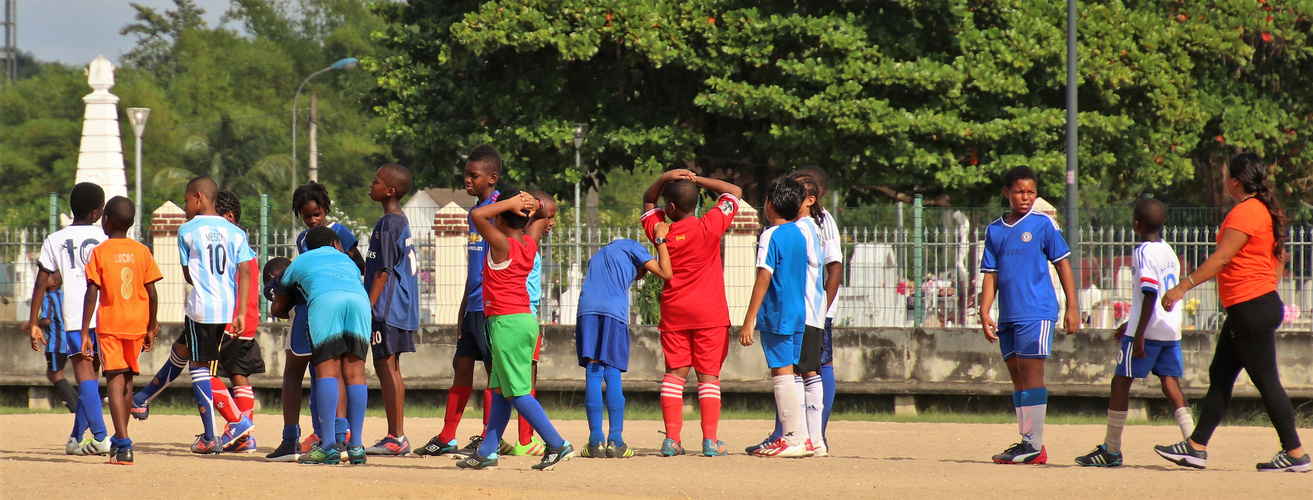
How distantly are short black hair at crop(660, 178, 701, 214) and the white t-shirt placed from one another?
12.0 feet

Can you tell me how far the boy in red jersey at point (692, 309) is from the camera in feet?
24.5

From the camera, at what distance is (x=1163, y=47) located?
60.3ft

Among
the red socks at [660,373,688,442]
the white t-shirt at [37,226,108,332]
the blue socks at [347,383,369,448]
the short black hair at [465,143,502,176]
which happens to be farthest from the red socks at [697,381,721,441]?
the white t-shirt at [37,226,108,332]

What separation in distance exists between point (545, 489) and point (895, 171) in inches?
528

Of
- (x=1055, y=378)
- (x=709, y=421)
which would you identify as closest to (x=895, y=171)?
(x=1055, y=378)

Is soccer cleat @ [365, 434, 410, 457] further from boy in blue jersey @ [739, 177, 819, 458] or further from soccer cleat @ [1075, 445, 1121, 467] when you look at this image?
soccer cleat @ [1075, 445, 1121, 467]

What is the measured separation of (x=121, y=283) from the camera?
7176mm

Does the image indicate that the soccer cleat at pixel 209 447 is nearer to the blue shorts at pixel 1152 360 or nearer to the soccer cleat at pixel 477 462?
the soccer cleat at pixel 477 462

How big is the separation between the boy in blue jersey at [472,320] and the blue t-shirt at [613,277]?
630mm

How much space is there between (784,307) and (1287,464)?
9.38 ft

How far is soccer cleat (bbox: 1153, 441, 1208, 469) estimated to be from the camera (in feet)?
22.9

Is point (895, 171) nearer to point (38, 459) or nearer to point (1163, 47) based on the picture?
Answer: point (1163, 47)

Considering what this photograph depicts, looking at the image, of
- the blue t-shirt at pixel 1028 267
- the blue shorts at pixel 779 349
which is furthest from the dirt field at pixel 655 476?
the blue t-shirt at pixel 1028 267

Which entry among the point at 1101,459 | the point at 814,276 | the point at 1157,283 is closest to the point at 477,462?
the point at 814,276
